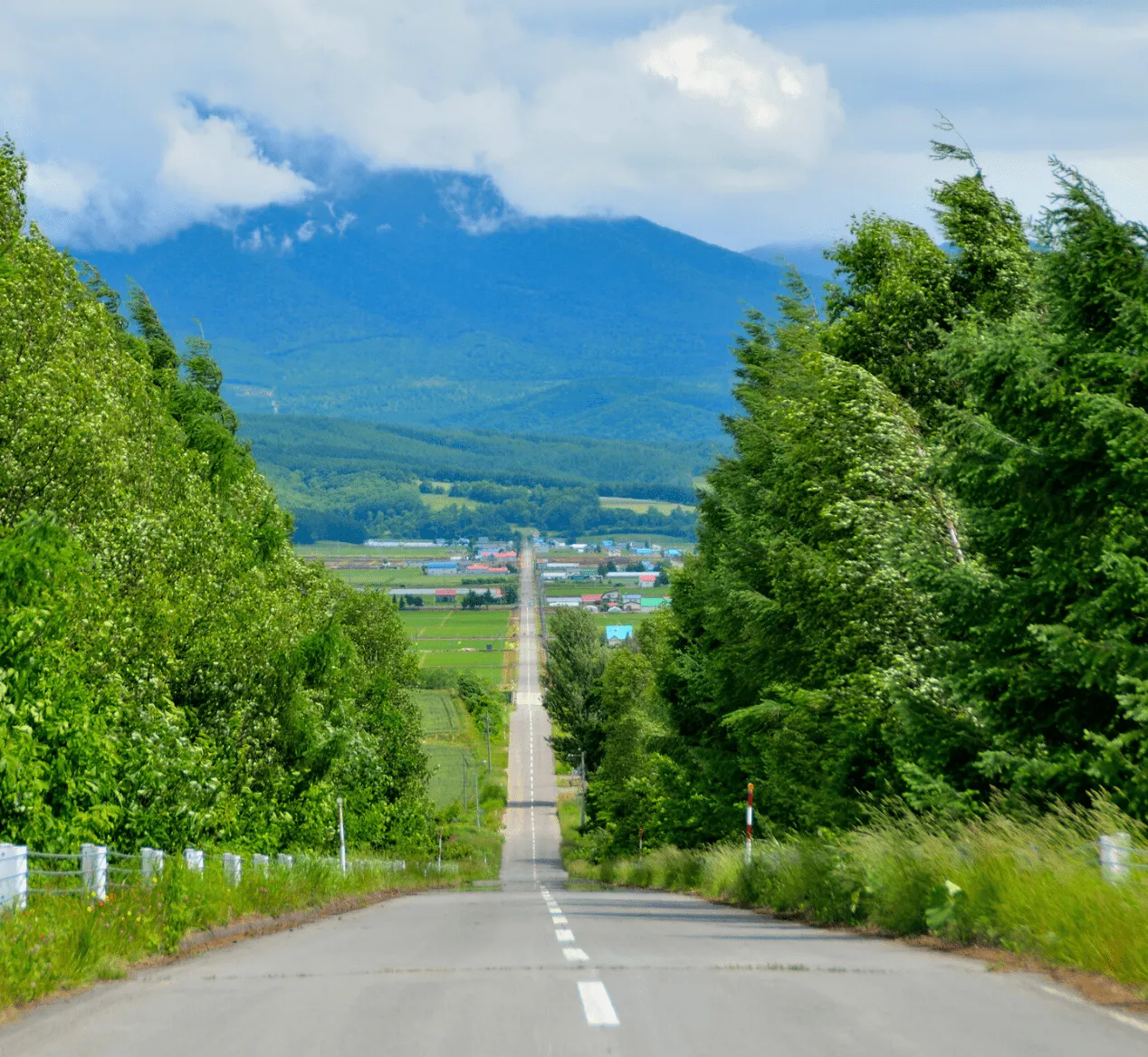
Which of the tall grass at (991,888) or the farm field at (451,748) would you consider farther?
the farm field at (451,748)

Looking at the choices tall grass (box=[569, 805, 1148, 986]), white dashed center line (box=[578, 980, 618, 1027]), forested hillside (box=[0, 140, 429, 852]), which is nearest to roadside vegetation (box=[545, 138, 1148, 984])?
tall grass (box=[569, 805, 1148, 986])

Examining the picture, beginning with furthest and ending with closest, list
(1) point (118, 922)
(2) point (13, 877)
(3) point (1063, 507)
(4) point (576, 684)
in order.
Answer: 1. (4) point (576, 684)
2. (3) point (1063, 507)
3. (1) point (118, 922)
4. (2) point (13, 877)

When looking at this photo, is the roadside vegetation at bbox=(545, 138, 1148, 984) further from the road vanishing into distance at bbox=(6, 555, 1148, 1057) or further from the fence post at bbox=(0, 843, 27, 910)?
the fence post at bbox=(0, 843, 27, 910)

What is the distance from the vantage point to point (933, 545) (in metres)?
21.4

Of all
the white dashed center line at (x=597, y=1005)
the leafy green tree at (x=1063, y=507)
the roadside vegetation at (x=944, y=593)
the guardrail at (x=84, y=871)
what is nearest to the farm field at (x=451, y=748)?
the roadside vegetation at (x=944, y=593)

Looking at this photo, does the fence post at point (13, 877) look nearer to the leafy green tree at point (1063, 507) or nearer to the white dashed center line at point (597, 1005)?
the white dashed center line at point (597, 1005)

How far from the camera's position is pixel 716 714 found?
147 feet

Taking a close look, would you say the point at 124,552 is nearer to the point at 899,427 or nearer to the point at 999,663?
the point at 899,427

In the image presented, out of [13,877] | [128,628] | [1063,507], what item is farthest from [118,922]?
[128,628]

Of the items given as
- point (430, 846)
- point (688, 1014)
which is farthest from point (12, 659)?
point (430, 846)

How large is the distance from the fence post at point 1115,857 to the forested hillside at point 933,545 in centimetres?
346

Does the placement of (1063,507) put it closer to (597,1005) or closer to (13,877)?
(597,1005)

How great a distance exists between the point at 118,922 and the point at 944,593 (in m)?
10.8

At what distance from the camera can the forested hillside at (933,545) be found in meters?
16.8
